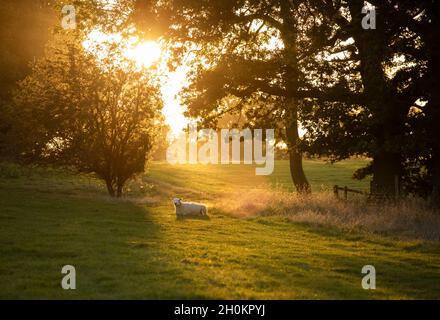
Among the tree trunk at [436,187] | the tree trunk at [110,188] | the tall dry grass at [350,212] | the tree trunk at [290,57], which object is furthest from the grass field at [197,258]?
the tree trunk at [110,188]

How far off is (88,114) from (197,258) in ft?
64.7

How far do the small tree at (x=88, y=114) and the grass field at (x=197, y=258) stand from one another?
7744 millimetres

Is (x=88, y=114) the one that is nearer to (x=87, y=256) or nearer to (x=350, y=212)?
(x=350, y=212)

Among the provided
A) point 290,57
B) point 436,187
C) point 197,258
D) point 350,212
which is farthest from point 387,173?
point 197,258

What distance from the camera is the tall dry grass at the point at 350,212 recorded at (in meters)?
19.4

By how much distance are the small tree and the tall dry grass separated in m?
8.33

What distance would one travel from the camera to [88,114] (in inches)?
1212

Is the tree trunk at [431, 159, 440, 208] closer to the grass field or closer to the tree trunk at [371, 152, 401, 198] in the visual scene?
the tree trunk at [371, 152, 401, 198]

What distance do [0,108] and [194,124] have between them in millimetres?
18814

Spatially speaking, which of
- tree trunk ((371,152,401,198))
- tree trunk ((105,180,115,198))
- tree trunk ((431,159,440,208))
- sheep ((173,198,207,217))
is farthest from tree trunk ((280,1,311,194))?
tree trunk ((105,180,115,198))

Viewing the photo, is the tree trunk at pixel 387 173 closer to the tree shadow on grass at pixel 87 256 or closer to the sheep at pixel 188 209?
the sheep at pixel 188 209

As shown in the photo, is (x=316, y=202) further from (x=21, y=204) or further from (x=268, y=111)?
(x=21, y=204)
